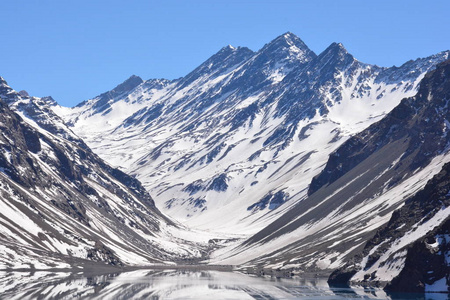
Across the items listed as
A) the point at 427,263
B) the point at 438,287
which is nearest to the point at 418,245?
the point at 427,263

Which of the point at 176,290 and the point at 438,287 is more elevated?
the point at 176,290

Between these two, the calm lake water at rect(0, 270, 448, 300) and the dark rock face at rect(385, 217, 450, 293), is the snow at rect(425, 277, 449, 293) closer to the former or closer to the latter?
the dark rock face at rect(385, 217, 450, 293)

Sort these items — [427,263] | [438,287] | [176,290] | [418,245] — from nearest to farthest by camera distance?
[438,287] < [427,263] < [418,245] < [176,290]

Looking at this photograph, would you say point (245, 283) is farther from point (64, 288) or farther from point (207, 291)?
point (64, 288)

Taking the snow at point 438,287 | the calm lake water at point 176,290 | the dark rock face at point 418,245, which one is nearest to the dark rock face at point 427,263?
the dark rock face at point 418,245

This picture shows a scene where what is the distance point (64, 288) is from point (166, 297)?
32.4 metres

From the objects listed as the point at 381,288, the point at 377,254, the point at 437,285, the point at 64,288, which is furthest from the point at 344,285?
the point at 64,288

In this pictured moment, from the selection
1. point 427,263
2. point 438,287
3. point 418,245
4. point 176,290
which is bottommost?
point 438,287

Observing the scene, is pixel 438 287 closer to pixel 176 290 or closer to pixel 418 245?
pixel 418 245

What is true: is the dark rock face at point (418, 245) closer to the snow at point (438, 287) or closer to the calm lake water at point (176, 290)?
the snow at point (438, 287)

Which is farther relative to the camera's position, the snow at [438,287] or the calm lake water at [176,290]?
the calm lake water at [176,290]

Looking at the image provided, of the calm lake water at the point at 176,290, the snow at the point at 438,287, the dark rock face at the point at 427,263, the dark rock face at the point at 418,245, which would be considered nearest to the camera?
the snow at the point at 438,287

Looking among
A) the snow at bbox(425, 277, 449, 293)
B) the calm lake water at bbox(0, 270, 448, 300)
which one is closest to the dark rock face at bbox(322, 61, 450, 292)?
the snow at bbox(425, 277, 449, 293)

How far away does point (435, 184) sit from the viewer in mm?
185250
